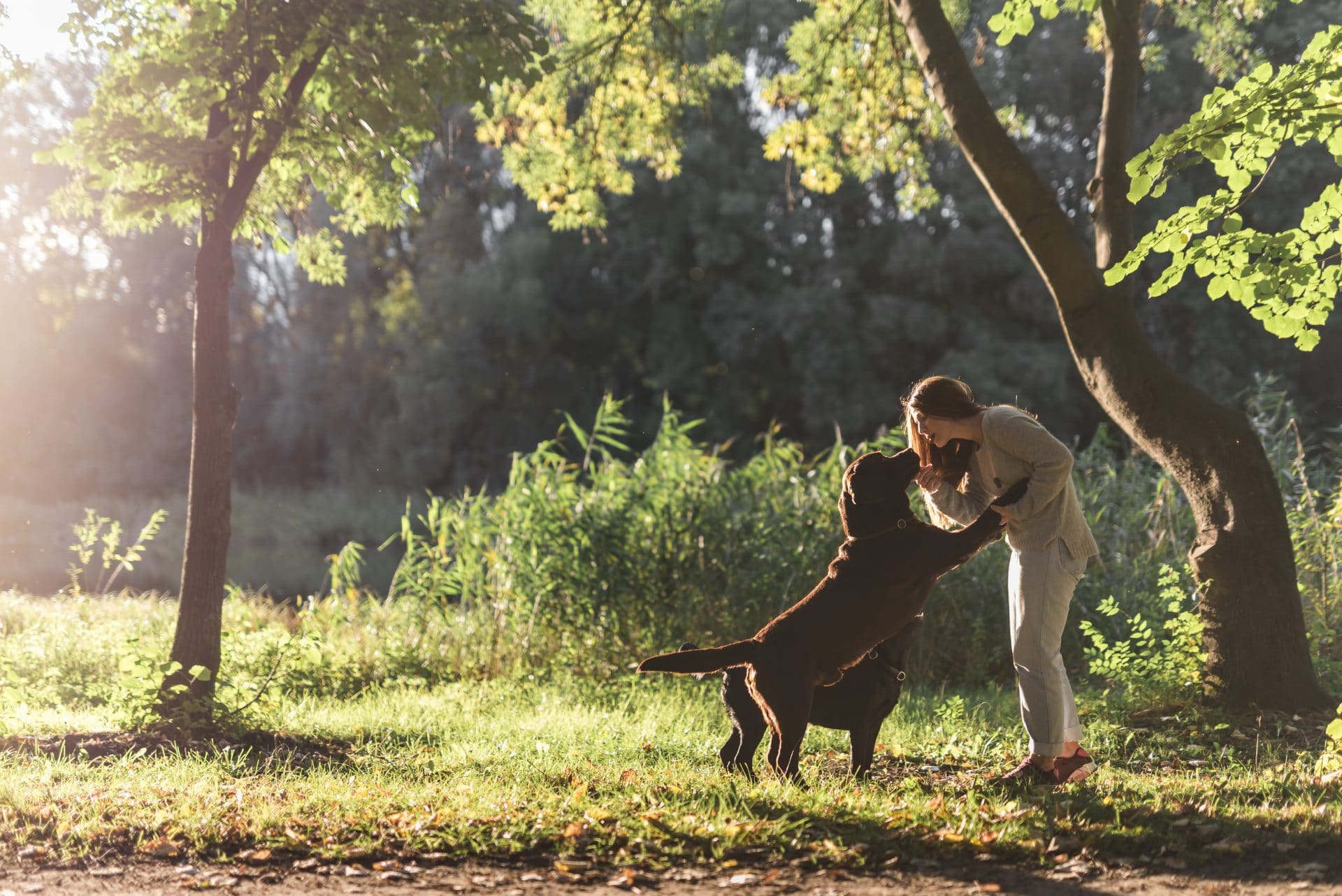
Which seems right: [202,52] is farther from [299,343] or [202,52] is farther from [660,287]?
[299,343]

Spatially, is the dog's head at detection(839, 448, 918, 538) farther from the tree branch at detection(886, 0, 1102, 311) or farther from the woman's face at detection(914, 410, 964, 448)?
the tree branch at detection(886, 0, 1102, 311)

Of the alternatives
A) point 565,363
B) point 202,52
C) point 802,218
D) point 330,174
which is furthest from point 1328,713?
point 565,363

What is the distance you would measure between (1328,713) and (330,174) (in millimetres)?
6536

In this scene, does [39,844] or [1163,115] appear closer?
[39,844]

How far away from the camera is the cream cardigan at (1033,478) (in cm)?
438

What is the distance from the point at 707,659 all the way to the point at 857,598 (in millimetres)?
647

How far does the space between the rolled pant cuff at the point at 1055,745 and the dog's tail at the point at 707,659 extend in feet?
4.21

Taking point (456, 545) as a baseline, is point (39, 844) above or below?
below

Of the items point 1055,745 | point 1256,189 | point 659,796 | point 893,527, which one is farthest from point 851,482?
point 1256,189

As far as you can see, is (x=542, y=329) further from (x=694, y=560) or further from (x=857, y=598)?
(x=857, y=598)

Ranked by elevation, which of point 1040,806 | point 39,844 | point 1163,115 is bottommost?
point 39,844

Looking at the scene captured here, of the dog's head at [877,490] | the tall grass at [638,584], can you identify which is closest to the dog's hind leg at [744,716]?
the dog's head at [877,490]

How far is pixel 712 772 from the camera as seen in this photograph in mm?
4922

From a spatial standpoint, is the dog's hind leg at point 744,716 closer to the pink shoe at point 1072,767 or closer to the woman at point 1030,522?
the woman at point 1030,522
